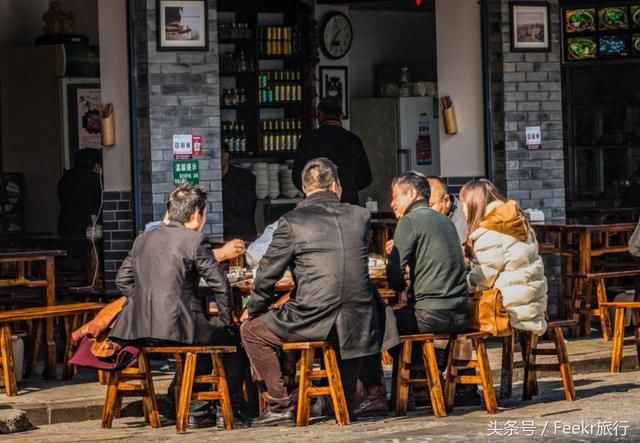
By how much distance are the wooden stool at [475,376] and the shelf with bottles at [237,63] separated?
738cm

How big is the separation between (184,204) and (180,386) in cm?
109

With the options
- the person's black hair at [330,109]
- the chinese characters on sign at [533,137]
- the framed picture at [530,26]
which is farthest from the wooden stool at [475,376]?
the framed picture at [530,26]

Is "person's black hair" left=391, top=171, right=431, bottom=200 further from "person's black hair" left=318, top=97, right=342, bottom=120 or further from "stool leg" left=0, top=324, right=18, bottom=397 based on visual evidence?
"person's black hair" left=318, top=97, right=342, bottom=120

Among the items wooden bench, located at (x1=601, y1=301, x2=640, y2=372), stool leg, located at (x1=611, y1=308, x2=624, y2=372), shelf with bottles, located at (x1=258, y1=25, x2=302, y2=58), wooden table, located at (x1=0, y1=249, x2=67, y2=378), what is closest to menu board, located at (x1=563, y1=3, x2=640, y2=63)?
shelf with bottles, located at (x1=258, y1=25, x2=302, y2=58)

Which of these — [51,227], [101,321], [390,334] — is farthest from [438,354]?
[51,227]

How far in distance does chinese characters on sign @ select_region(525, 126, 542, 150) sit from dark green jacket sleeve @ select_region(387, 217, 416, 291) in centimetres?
490

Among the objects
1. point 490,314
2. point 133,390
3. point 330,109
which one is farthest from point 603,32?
point 133,390

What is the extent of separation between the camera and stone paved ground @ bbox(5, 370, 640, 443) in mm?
8508

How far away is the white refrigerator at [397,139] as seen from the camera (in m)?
17.8

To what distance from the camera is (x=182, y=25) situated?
508 inches

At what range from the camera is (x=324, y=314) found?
30.3 ft

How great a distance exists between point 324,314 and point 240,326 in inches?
24.2

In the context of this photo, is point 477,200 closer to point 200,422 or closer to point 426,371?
point 426,371

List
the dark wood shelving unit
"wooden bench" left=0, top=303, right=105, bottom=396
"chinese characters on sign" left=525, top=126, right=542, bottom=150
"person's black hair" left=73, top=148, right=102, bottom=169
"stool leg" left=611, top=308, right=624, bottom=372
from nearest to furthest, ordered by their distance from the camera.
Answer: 1. "wooden bench" left=0, top=303, right=105, bottom=396
2. "stool leg" left=611, top=308, right=624, bottom=372
3. "chinese characters on sign" left=525, top=126, right=542, bottom=150
4. "person's black hair" left=73, top=148, right=102, bottom=169
5. the dark wood shelving unit
